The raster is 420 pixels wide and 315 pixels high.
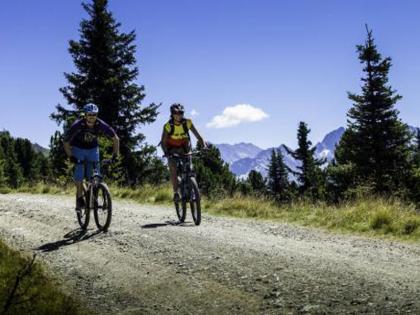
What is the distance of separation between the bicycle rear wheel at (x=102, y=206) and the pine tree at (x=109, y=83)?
21.7 metres

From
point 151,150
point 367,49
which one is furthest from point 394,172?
point 151,150

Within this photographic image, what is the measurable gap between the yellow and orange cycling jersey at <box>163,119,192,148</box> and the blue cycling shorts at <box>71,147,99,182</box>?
1871 millimetres

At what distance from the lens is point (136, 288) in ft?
19.5

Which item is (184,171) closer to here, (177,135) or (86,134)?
(177,135)

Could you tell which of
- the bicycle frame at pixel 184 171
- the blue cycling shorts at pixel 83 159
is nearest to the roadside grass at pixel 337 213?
the bicycle frame at pixel 184 171

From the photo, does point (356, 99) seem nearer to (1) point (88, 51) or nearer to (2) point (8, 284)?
(1) point (88, 51)

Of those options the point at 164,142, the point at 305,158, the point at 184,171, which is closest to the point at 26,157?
the point at 305,158

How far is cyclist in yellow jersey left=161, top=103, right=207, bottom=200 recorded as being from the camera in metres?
11.0

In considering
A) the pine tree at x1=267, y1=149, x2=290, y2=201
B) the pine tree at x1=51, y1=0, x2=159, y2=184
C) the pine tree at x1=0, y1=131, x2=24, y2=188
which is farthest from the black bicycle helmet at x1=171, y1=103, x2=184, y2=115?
the pine tree at x1=0, y1=131, x2=24, y2=188

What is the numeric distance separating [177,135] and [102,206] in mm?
2491

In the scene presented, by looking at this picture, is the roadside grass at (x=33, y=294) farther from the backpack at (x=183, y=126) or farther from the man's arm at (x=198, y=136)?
the man's arm at (x=198, y=136)

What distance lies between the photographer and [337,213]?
1122 centimetres

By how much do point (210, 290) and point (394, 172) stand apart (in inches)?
1031

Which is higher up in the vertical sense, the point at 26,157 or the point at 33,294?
the point at 26,157
